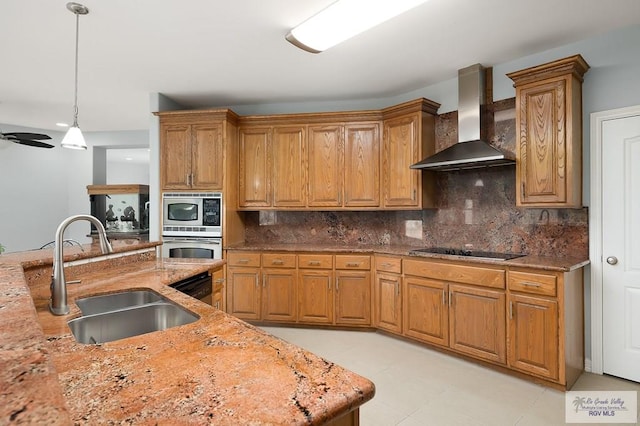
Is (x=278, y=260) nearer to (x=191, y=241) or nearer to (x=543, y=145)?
(x=191, y=241)

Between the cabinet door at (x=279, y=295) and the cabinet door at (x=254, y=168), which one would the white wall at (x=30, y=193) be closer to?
the cabinet door at (x=254, y=168)

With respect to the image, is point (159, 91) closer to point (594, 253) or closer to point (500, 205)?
point (500, 205)

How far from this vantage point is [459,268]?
302 centimetres

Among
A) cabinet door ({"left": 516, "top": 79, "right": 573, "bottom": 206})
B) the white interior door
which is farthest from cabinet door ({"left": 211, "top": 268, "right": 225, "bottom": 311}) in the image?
the white interior door

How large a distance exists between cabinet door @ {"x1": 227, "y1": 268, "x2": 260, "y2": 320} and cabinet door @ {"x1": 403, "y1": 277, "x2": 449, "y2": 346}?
1.62 metres

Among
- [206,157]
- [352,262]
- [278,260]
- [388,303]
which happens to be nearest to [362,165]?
[352,262]

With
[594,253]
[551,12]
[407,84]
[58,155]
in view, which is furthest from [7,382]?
[58,155]

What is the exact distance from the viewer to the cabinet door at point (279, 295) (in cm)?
385

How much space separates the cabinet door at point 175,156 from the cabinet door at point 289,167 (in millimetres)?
990

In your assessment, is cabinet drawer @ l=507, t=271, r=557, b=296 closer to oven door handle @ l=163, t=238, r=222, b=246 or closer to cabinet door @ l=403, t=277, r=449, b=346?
cabinet door @ l=403, t=277, r=449, b=346

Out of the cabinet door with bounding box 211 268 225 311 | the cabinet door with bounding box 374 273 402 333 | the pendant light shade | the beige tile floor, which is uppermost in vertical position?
the pendant light shade

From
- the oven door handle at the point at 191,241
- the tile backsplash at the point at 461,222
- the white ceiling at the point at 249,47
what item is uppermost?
the white ceiling at the point at 249,47

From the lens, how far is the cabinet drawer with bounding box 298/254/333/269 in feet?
12.4

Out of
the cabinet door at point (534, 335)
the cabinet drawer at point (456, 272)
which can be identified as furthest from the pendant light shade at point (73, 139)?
the cabinet door at point (534, 335)
